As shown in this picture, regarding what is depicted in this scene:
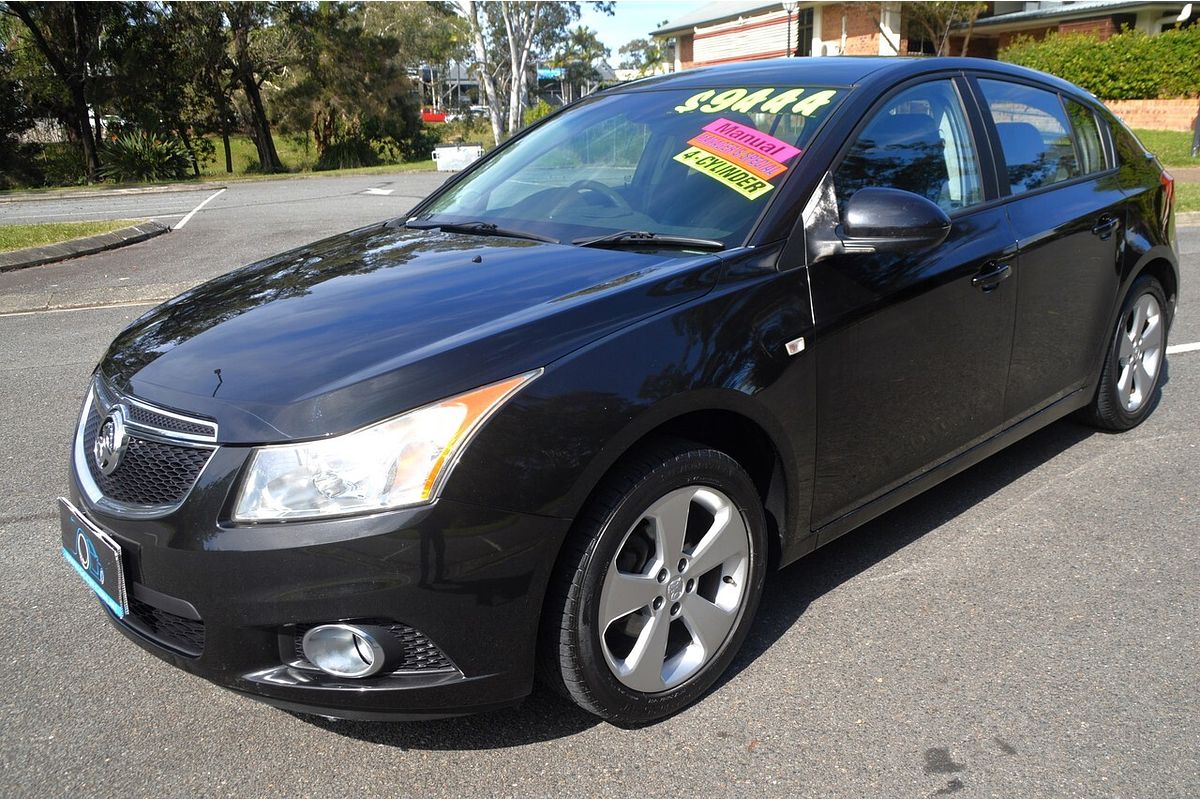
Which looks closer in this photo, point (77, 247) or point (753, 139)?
point (753, 139)

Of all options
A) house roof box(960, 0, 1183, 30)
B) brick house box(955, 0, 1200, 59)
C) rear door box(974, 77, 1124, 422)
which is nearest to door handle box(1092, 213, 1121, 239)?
rear door box(974, 77, 1124, 422)

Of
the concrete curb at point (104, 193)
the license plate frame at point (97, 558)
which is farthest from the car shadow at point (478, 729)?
the concrete curb at point (104, 193)

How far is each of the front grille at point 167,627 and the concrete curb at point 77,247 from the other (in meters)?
9.53

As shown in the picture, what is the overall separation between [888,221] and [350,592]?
5.88 feet

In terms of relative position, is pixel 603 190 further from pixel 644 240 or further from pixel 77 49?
pixel 77 49

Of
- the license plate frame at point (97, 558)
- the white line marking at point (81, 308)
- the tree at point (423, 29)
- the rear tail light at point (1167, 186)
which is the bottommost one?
the white line marking at point (81, 308)

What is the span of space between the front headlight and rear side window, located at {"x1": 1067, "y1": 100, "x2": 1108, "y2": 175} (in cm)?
333

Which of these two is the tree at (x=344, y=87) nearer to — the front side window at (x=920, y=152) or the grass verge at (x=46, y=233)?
the grass verge at (x=46, y=233)

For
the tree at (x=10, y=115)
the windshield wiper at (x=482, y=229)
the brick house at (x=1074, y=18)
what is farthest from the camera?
the brick house at (x=1074, y=18)

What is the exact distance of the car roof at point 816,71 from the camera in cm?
352

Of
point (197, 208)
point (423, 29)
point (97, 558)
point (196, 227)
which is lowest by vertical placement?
point (97, 558)

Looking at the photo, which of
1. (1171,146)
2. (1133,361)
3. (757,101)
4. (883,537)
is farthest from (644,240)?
(1171,146)

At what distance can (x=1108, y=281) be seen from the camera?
4.26 meters

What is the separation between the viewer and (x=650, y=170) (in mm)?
3479
